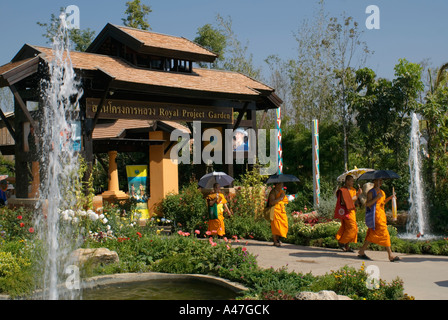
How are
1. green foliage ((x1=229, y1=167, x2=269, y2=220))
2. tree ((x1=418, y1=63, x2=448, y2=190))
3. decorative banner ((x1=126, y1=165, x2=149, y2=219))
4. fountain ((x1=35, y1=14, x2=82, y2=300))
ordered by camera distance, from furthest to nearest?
decorative banner ((x1=126, y1=165, x2=149, y2=219)) → tree ((x1=418, y1=63, x2=448, y2=190)) → green foliage ((x1=229, y1=167, x2=269, y2=220)) → fountain ((x1=35, y1=14, x2=82, y2=300))

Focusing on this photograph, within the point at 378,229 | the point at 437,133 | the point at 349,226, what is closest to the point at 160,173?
the point at 349,226

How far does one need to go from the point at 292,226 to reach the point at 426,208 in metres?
5.00

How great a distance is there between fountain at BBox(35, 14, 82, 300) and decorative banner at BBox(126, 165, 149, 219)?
3964 mm

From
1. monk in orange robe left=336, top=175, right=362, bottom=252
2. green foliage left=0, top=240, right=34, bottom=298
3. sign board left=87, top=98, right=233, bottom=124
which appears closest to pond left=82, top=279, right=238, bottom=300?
green foliage left=0, top=240, right=34, bottom=298

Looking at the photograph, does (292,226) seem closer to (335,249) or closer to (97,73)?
(335,249)

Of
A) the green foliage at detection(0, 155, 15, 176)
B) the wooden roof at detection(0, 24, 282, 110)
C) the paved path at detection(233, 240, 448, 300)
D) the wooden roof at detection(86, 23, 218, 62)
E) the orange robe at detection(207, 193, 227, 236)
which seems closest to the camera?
the paved path at detection(233, 240, 448, 300)

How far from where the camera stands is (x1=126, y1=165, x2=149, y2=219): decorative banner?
55.4ft

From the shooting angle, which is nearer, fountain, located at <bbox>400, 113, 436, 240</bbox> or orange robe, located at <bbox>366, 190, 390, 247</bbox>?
orange robe, located at <bbox>366, 190, 390, 247</bbox>

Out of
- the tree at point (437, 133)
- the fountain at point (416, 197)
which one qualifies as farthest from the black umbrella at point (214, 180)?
the tree at point (437, 133)

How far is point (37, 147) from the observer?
12.6 metres

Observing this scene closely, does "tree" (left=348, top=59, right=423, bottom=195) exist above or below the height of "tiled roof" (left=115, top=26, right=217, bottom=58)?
below

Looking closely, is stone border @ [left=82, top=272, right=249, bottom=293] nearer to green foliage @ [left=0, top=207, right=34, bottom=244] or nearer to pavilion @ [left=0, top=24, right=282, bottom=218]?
green foliage @ [left=0, top=207, right=34, bottom=244]

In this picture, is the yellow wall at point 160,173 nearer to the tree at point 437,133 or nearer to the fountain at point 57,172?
the fountain at point 57,172
